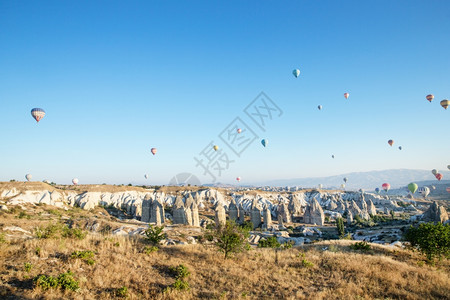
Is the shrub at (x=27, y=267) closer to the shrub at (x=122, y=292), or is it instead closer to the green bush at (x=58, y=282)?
the green bush at (x=58, y=282)

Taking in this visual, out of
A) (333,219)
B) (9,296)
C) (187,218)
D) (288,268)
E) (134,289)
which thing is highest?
(9,296)

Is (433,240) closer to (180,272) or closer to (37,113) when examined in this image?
(180,272)

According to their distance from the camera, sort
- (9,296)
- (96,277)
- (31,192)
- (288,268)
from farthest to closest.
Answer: (31,192)
(288,268)
(96,277)
(9,296)

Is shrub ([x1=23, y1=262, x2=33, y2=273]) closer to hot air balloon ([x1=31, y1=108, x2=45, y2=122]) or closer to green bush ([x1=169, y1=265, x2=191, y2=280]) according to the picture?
green bush ([x1=169, y1=265, x2=191, y2=280])

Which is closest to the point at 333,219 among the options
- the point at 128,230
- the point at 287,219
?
the point at 287,219

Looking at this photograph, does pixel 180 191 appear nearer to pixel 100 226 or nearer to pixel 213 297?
pixel 100 226

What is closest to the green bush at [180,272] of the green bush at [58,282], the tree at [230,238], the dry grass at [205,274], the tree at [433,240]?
the dry grass at [205,274]

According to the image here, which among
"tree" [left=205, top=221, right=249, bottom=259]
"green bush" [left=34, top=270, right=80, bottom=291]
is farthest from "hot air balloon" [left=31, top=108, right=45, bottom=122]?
"green bush" [left=34, top=270, right=80, bottom=291]
